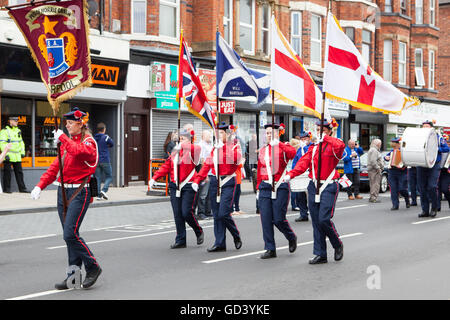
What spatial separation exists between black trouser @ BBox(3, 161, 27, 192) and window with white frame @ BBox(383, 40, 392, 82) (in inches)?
959

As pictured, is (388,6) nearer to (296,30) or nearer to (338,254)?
(296,30)

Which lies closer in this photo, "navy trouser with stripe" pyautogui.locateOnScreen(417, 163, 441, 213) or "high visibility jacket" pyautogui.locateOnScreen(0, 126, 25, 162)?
"navy trouser with stripe" pyautogui.locateOnScreen(417, 163, 441, 213)

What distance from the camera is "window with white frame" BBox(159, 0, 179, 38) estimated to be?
75.9 ft

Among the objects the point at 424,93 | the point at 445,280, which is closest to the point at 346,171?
the point at 445,280

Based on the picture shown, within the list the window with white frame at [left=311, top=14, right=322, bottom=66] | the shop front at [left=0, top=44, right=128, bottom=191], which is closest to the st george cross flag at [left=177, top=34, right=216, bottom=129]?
the shop front at [left=0, top=44, right=128, bottom=191]

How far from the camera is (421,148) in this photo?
13.6 m

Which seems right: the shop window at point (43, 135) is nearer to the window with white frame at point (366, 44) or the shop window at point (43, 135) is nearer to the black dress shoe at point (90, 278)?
the black dress shoe at point (90, 278)

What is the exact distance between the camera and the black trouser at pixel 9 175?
17.4 meters

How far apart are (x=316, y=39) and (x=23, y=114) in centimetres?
1692

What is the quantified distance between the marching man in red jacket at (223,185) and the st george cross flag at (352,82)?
1786 mm

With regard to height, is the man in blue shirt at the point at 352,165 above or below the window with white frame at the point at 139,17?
below

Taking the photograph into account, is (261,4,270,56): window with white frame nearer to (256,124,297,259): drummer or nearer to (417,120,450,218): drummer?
(417,120,450,218): drummer

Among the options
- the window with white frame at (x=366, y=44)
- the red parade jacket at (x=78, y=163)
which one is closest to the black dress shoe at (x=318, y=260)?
the red parade jacket at (x=78, y=163)
